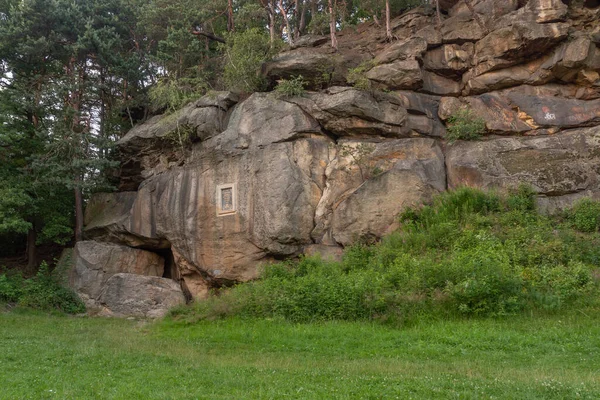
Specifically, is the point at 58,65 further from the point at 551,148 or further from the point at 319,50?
the point at 551,148

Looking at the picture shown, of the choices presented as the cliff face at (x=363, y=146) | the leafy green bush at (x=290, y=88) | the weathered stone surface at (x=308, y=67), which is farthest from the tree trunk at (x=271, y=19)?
the leafy green bush at (x=290, y=88)

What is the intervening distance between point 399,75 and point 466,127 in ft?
11.1

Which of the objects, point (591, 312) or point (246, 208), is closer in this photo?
point (591, 312)

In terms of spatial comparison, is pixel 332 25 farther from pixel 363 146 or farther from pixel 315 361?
pixel 315 361

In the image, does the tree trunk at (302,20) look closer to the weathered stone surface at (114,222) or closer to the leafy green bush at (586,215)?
the weathered stone surface at (114,222)

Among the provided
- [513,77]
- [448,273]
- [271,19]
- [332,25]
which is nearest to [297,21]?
[271,19]

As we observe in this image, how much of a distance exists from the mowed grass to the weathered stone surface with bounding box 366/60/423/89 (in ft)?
35.9

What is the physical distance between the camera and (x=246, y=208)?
18.5 m

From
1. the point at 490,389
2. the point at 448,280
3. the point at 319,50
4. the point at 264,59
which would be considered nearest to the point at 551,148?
the point at 448,280

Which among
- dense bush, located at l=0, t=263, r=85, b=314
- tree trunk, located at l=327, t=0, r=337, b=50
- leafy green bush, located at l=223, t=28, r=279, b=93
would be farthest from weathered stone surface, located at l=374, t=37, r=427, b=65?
dense bush, located at l=0, t=263, r=85, b=314

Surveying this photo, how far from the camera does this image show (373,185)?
17.7 m

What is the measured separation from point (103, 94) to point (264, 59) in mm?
8834

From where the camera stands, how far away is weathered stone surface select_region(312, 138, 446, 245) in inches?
685

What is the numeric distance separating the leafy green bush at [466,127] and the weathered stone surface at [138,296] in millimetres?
11575
